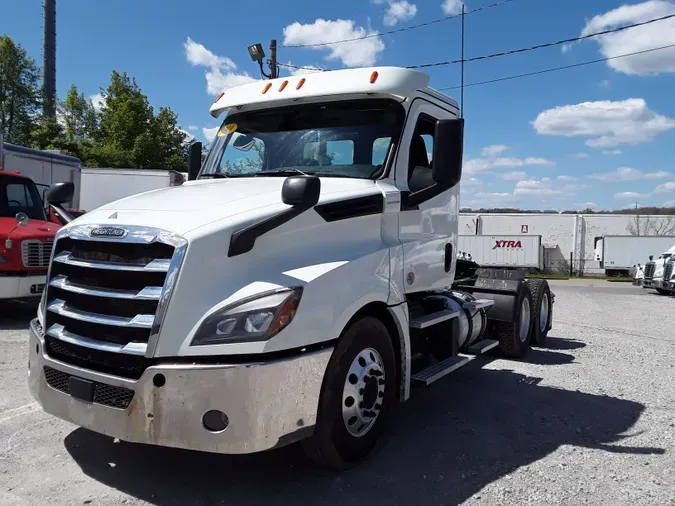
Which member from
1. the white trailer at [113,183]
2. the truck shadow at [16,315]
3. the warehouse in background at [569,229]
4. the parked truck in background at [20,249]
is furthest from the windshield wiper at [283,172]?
the warehouse in background at [569,229]

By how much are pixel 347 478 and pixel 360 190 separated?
1.97m

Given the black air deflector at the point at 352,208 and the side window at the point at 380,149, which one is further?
the side window at the point at 380,149

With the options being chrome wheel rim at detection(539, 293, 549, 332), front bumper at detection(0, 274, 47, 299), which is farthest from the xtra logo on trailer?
front bumper at detection(0, 274, 47, 299)

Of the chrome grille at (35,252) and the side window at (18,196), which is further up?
the side window at (18,196)

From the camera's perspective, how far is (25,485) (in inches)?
142

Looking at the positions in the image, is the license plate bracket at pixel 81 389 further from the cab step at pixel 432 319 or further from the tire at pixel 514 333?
the tire at pixel 514 333

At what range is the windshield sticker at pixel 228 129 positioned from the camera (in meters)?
5.16

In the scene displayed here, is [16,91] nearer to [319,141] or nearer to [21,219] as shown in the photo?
[21,219]

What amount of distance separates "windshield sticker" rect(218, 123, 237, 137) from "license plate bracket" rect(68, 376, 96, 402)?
8.48ft

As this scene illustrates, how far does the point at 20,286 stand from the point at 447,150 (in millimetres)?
7522

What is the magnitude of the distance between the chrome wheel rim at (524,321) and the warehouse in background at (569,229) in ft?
94.9

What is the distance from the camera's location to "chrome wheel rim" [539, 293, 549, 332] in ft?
29.1

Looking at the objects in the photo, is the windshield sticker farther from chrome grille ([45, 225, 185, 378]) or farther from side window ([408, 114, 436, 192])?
chrome grille ([45, 225, 185, 378])

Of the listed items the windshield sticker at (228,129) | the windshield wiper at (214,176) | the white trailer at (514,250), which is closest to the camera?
the windshield wiper at (214,176)
